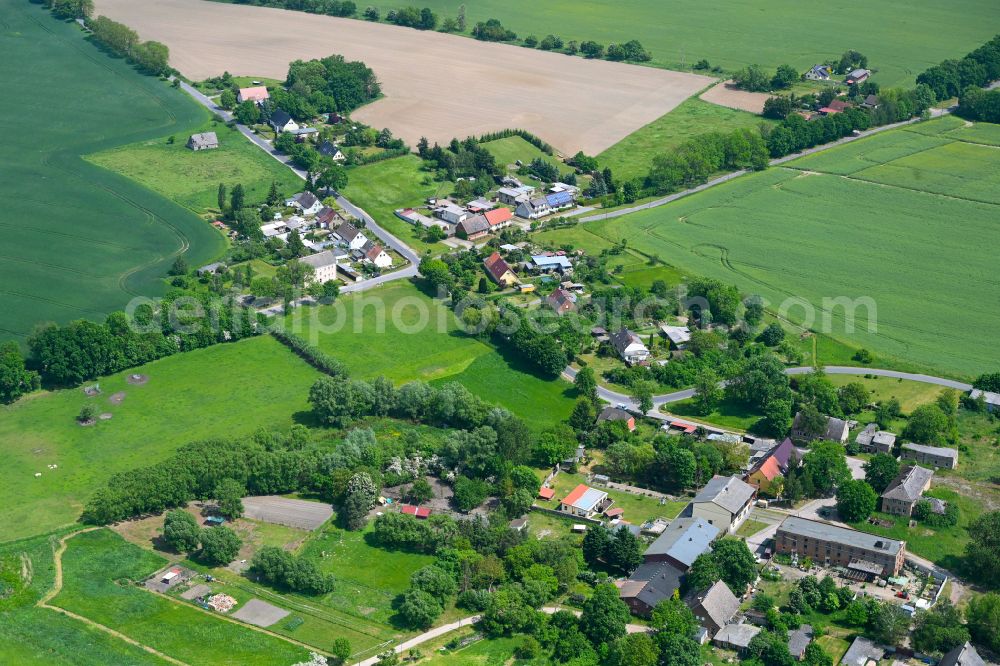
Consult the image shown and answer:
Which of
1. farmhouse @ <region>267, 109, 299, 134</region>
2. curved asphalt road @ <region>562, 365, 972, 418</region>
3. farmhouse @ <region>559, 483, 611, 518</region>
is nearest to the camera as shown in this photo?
farmhouse @ <region>559, 483, 611, 518</region>

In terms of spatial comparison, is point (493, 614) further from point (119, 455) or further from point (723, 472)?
point (119, 455)

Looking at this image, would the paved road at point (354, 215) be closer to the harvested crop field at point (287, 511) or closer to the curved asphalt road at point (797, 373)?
the curved asphalt road at point (797, 373)

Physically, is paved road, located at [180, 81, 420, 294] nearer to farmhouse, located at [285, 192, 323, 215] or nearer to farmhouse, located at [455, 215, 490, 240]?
farmhouse, located at [285, 192, 323, 215]

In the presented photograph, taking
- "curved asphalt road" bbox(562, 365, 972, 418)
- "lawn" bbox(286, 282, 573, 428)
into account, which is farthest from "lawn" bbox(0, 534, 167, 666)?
"curved asphalt road" bbox(562, 365, 972, 418)

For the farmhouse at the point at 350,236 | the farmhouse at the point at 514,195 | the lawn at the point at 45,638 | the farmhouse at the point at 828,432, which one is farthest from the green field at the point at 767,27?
the lawn at the point at 45,638

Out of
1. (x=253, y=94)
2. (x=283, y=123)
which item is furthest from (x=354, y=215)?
(x=253, y=94)

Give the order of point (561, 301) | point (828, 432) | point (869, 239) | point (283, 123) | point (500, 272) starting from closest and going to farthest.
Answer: point (828, 432) → point (561, 301) → point (500, 272) → point (869, 239) → point (283, 123)

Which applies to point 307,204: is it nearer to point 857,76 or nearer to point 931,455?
point 931,455
